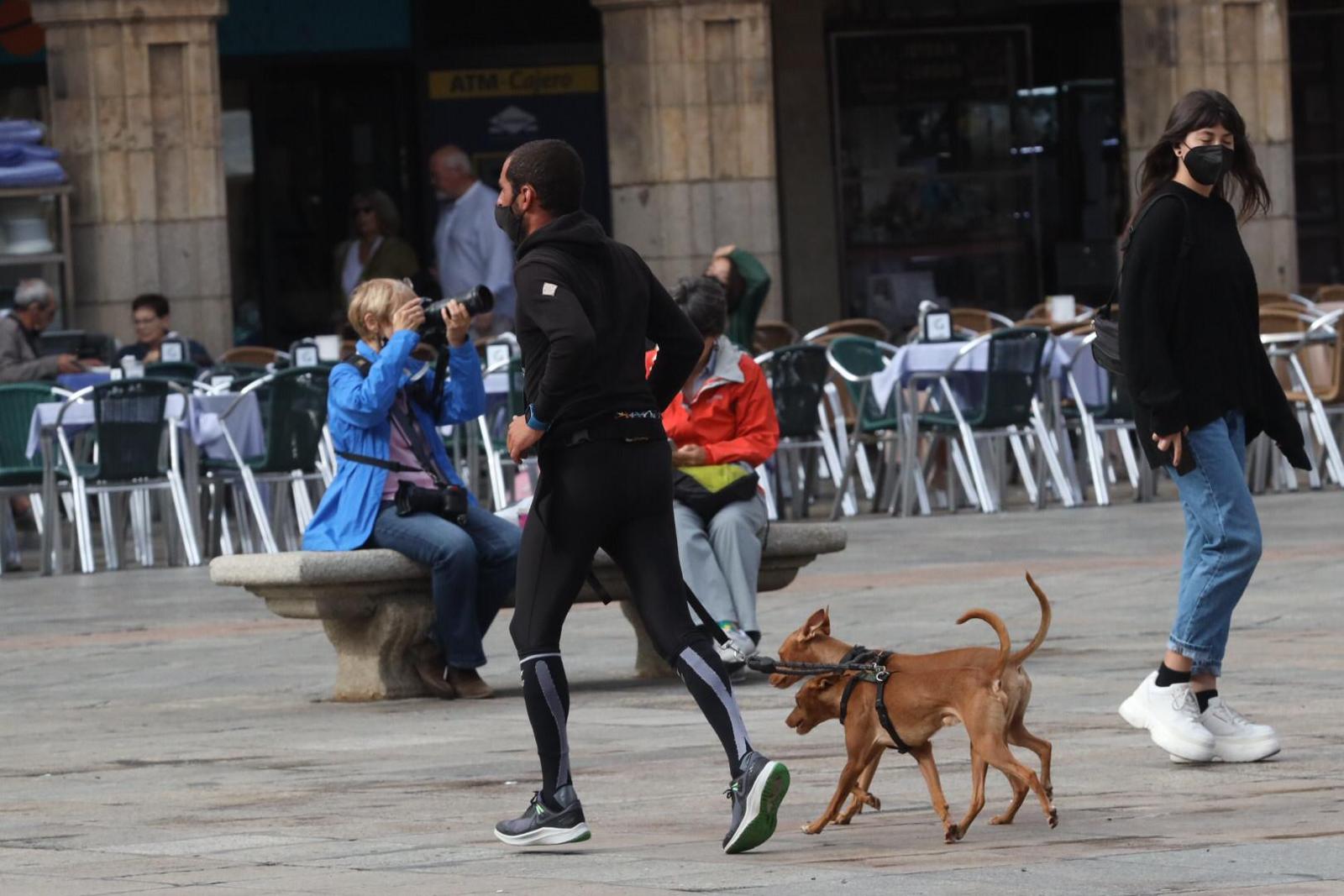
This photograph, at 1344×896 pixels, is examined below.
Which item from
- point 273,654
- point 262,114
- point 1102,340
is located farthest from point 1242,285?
point 262,114

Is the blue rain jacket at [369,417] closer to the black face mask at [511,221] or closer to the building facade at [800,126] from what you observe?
the black face mask at [511,221]

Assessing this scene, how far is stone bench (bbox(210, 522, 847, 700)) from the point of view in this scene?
9.10 m

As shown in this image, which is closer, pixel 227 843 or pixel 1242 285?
pixel 227 843

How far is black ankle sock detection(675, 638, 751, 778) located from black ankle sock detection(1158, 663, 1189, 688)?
1496 millimetres

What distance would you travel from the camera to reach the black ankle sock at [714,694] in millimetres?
6141

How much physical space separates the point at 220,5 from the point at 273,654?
9463 millimetres

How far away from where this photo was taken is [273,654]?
35.6 ft

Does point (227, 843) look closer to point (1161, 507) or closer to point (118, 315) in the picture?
point (1161, 507)

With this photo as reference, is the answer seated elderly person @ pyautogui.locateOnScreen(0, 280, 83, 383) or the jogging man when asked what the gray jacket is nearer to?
seated elderly person @ pyautogui.locateOnScreen(0, 280, 83, 383)

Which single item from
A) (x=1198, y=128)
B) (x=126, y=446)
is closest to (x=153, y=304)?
(x=126, y=446)

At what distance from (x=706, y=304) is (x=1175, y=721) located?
2787 mm

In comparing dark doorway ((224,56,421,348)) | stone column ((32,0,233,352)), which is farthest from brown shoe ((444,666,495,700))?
dark doorway ((224,56,421,348))

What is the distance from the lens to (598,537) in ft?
20.8

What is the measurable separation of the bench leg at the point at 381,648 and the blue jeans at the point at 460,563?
9cm
